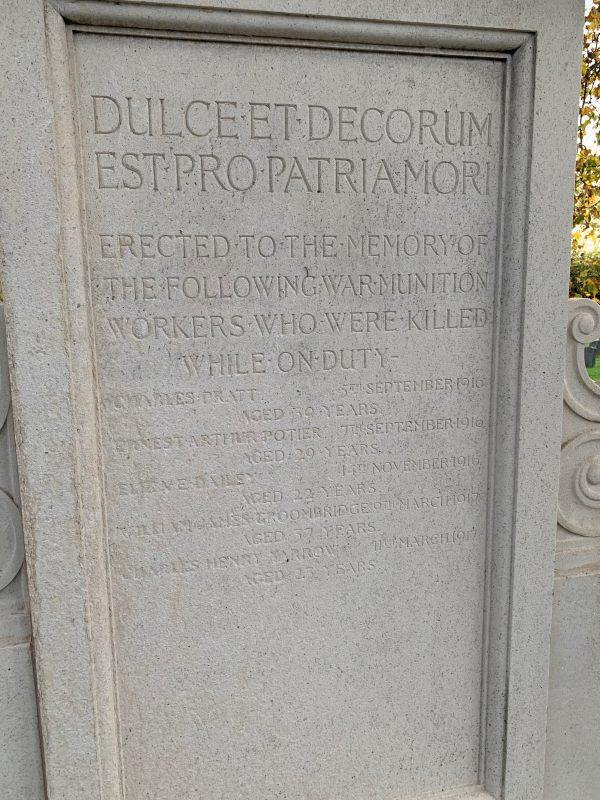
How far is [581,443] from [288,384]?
1260mm

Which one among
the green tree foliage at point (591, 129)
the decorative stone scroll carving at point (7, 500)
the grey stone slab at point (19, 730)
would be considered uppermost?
the green tree foliage at point (591, 129)

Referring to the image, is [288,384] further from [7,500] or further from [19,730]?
[19,730]

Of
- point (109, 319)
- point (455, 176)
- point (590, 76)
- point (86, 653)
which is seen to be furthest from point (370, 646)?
point (590, 76)

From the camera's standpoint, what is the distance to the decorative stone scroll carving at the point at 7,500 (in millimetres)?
2143

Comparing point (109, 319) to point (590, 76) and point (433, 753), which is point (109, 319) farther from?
point (590, 76)

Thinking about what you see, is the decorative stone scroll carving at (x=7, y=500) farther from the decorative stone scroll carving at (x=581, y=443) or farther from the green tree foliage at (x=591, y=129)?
the green tree foliage at (x=591, y=129)

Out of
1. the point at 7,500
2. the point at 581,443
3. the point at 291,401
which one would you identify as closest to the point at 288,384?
the point at 291,401

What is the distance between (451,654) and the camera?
8.85ft

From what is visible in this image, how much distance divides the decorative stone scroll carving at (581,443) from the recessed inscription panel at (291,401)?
0.37 meters

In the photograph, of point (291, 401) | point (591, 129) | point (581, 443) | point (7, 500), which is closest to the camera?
point (7, 500)

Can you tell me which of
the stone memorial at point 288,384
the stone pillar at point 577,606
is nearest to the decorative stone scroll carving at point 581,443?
the stone pillar at point 577,606

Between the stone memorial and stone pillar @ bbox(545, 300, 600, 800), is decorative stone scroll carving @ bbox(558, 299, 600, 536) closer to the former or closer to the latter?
stone pillar @ bbox(545, 300, 600, 800)

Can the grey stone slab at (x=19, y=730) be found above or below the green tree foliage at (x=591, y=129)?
below

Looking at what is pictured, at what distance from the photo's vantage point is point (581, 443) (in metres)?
2.72
